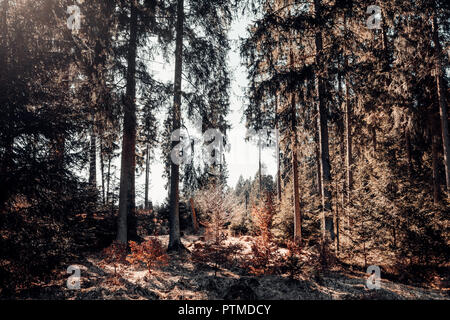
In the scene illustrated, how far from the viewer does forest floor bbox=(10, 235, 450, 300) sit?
563cm

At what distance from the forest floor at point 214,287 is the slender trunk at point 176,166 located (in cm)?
202

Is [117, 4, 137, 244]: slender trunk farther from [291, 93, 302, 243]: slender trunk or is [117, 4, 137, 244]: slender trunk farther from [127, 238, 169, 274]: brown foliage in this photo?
[291, 93, 302, 243]: slender trunk

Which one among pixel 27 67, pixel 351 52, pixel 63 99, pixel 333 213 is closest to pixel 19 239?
pixel 63 99

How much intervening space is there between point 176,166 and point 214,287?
479 cm

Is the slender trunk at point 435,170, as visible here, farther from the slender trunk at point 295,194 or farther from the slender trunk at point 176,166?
the slender trunk at point 176,166

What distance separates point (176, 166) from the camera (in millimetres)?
9461

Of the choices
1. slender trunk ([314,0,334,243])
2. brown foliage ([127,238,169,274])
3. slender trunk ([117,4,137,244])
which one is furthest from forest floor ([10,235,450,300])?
slender trunk ([117,4,137,244])

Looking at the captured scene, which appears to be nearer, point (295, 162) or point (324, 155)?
point (324, 155)

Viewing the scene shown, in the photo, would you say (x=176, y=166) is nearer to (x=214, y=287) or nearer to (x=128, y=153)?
(x=128, y=153)

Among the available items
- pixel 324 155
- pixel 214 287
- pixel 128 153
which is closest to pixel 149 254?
pixel 214 287

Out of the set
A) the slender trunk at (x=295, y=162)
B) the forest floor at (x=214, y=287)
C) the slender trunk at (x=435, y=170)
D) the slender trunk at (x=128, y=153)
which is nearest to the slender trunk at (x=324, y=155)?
the slender trunk at (x=295, y=162)

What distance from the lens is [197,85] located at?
9.91m
